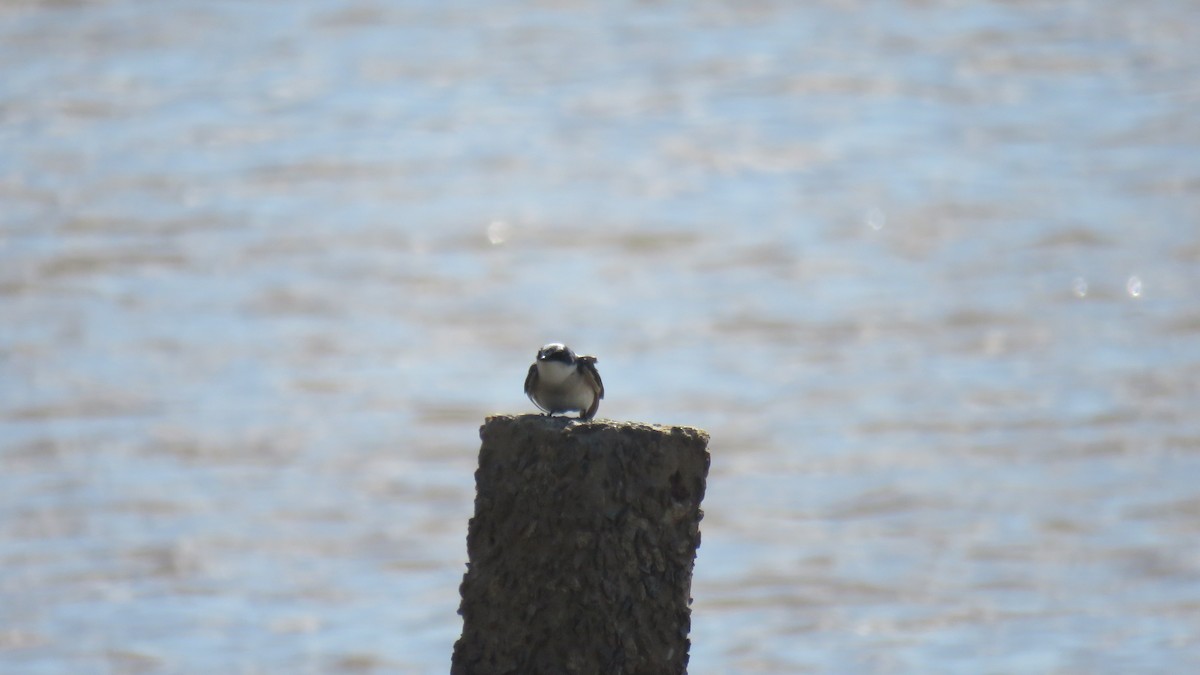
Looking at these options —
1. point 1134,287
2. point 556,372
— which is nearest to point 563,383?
point 556,372

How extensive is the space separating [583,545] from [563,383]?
866 mm

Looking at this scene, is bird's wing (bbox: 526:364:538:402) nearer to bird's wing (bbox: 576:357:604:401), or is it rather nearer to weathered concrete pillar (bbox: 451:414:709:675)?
bird's wing (bbox: 576:357:604:401)

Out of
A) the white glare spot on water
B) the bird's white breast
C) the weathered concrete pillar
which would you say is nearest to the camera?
the weathered concrete pillar

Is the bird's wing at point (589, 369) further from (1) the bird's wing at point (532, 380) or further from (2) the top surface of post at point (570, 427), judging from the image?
(2) the top surface of post at point (570, 427)

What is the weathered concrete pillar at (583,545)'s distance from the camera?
4.49 metres

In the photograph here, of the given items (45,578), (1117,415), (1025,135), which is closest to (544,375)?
(45,578)

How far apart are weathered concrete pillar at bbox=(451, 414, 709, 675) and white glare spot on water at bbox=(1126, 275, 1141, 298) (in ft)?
54.9

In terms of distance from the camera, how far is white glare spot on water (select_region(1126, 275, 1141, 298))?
20.4m

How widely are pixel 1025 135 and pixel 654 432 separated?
20.6 metres

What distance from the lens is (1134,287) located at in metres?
20.5

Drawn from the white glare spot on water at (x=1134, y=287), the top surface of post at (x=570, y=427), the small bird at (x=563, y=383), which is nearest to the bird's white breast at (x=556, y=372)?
the small bird at (x=563, y=383)

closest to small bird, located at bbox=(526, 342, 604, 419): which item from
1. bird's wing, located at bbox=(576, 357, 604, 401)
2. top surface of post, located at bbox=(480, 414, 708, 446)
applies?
bird's wing, located at bbox=(576, 357, 604, 401)

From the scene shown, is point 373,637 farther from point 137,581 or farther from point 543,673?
point 543,673

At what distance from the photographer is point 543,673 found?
4570mm
